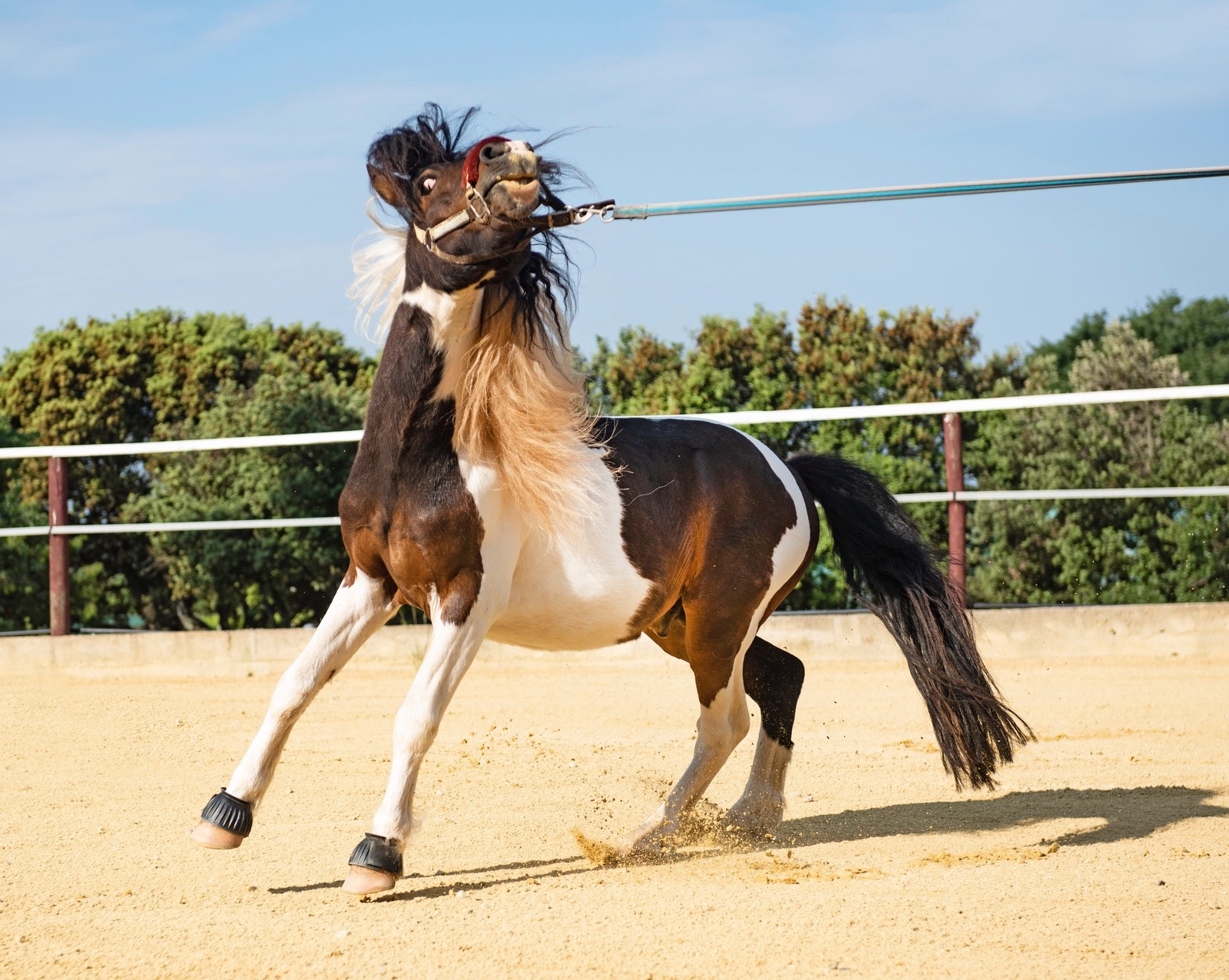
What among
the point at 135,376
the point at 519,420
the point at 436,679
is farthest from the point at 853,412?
the point at 135,376

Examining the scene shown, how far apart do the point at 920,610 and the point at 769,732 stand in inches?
26.8

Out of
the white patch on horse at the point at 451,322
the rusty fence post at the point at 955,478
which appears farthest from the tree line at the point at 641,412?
the white patch on horse at the point at 451,322

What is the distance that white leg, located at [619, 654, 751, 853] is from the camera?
3.61 m

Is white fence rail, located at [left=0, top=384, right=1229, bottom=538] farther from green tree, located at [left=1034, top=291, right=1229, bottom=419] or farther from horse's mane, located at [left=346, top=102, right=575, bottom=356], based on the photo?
green tree, located at [left=1034, top=291, right=1229, bottom=419]

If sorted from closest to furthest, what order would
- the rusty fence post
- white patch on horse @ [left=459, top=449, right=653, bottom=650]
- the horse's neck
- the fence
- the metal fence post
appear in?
the horse's neck, white patch on horse @ [left=459, top=449, right=653, bottom=650], the fence, the rusty fence post, the metal fence post

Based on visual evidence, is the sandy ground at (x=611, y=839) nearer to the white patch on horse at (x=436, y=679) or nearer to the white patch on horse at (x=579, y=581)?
the white patch on horse at (x=436, y=679)

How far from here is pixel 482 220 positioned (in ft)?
10.1

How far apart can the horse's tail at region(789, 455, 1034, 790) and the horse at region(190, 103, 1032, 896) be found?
1 cm

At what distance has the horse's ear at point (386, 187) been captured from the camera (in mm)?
3285

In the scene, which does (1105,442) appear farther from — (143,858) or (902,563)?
(143,858)

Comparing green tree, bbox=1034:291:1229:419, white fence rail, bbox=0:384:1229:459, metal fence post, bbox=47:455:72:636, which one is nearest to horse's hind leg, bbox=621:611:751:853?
white fence rail, bbox=0:384:1229:459

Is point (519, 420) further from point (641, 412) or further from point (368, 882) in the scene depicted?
point (641, 412)

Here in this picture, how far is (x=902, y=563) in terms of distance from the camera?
425 cm

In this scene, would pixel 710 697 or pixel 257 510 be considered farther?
pixel 257 510
